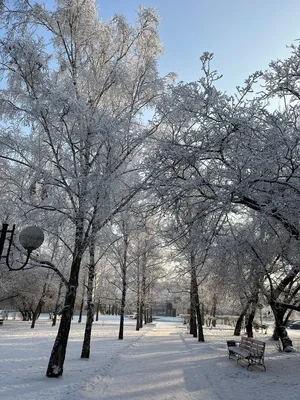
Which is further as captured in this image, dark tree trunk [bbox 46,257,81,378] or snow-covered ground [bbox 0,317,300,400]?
dark tree trunk [bbox 46,257,81,378]

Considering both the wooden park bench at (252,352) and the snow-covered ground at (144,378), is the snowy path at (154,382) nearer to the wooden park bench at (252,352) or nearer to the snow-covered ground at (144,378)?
the snow-covered ground at (144,378)

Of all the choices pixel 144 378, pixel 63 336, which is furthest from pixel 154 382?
pixel 63 336

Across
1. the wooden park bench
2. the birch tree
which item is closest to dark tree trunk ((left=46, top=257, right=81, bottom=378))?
the birch tree

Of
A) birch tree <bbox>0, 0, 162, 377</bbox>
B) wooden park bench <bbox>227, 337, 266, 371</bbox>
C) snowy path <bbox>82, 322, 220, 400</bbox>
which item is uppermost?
birch tree <bbox>0, 0, 162, 377</bbox>

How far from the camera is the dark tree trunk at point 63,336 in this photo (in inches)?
353

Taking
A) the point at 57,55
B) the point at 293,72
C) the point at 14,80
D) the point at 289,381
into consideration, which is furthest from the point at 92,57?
the point at 289,381

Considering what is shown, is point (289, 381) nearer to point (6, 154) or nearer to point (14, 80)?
point (6, 154)

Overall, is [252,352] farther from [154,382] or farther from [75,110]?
[75,110]

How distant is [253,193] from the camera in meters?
6.56

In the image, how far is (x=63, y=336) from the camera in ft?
31.0

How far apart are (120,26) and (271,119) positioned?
8504mm

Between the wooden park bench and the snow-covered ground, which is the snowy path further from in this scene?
the wooden park bench

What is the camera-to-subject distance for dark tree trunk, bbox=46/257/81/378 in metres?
8.98

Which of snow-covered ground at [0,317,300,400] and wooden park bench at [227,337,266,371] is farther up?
wooden park bench at [227,337,266,371]
